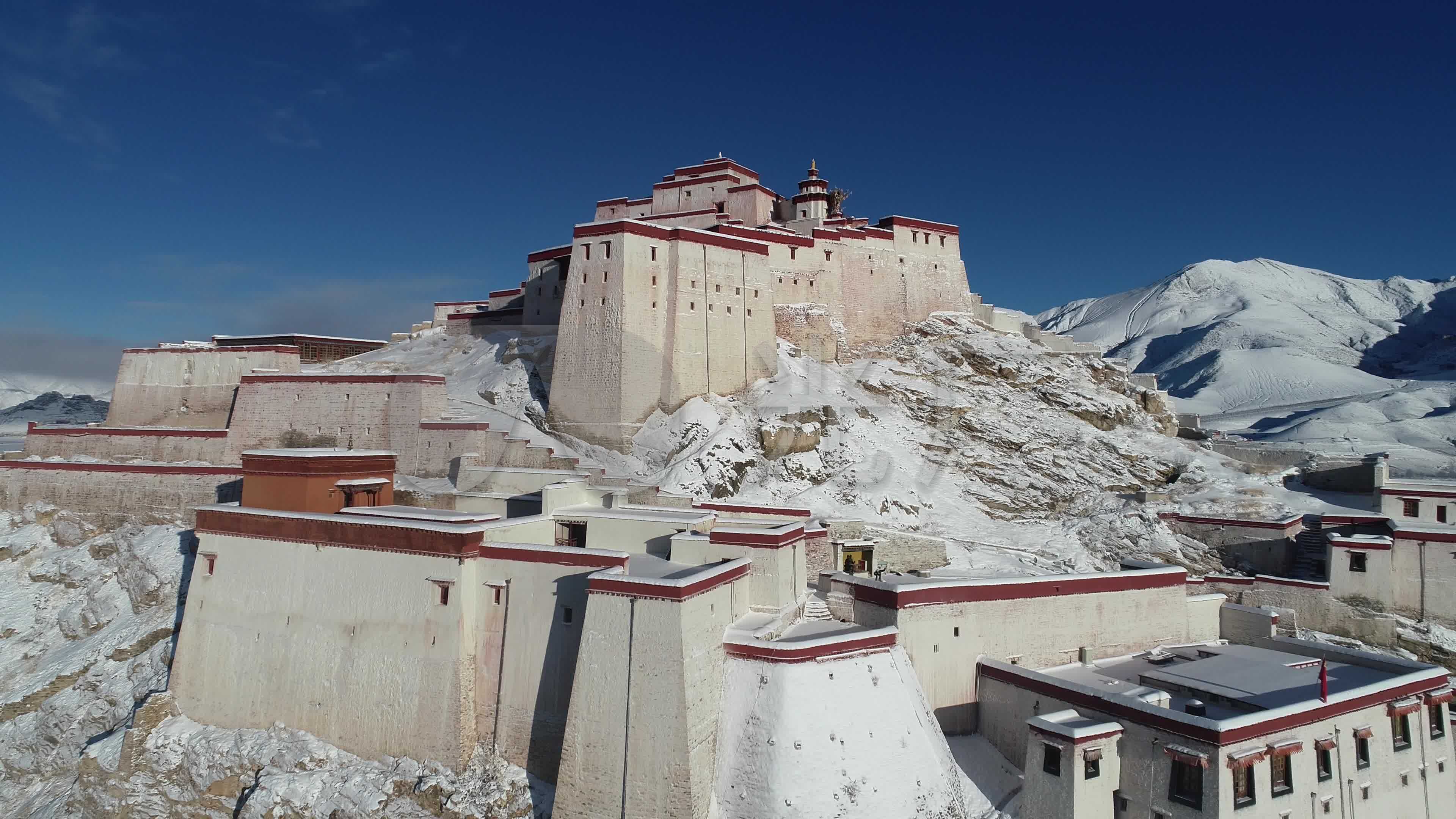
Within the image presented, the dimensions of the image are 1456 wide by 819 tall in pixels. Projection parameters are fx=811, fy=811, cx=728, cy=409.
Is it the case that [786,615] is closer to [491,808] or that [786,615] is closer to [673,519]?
[673,519]

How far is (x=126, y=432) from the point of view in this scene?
93.5 ft

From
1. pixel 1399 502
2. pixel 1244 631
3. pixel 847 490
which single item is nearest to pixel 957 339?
pixel 847 490

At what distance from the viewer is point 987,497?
2994 centimetres

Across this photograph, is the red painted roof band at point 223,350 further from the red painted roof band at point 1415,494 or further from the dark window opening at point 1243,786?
the red painted roof band at point 1415,494

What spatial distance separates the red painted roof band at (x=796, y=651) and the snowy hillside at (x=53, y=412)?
45.8 m

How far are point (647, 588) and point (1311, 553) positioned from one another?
2359 centimetres

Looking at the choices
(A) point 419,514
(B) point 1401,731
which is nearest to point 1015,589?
(B) point 1401,731

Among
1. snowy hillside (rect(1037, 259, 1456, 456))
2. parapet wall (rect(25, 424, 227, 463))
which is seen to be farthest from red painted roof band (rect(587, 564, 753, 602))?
snowy hillside (rect(1037, 259, 1456, 456))

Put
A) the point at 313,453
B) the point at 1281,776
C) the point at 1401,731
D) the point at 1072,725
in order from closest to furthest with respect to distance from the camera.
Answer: the point at 1281,776
the point at 1072,725
the point at 1401,731
the point at 313,453

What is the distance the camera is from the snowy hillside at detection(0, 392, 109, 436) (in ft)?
153

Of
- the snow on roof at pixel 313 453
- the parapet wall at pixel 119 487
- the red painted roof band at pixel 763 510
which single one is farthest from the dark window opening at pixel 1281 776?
the parapet wall at pixel 119 487

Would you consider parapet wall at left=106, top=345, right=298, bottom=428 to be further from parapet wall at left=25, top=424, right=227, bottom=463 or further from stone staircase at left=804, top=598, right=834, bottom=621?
stone staircase at left=804, top=598, right=834, bottom=621

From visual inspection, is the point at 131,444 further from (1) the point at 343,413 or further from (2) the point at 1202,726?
(2) the point at 1202,726

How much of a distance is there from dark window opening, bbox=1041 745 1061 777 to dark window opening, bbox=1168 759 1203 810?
5.86 ft
